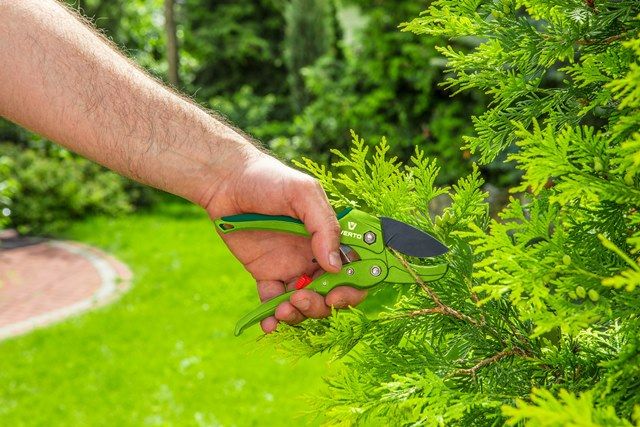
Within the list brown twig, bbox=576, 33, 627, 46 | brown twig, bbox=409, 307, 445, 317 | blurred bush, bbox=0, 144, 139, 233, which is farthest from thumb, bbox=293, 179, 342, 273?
blurred bush, bbox=0, 144, 139, 233

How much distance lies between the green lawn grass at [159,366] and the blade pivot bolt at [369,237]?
2.78m

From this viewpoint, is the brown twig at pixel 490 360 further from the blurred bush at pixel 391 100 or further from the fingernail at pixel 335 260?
the blurred bush at pixel 391 100

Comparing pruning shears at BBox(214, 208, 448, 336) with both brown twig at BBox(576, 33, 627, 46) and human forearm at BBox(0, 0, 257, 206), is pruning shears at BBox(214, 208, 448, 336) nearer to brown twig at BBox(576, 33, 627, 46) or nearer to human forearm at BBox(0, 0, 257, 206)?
human forearm at BBox(0, 0, 257, 206)

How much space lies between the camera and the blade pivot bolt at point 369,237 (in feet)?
5.63

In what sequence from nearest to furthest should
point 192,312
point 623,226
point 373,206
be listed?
point 623,226 → point 373,206 → point 192,312

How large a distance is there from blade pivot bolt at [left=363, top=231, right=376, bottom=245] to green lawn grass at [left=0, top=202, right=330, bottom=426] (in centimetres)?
278

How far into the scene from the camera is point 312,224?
68.3 inches

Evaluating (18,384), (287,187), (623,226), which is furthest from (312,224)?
(18,384)

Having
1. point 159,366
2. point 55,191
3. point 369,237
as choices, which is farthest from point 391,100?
point 369,237

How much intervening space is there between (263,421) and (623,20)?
14.9ft

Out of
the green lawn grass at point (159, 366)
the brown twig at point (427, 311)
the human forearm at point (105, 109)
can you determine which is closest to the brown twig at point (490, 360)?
the brown twig at point (427, 311)

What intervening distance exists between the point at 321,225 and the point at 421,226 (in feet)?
0.77

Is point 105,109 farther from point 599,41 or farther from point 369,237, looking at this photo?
point 599,41

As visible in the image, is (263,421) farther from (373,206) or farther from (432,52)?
(432,52)
